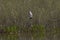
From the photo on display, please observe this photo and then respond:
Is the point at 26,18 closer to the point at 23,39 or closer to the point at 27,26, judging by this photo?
the point at 27,26

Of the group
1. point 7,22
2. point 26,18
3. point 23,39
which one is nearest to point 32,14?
point 26,18

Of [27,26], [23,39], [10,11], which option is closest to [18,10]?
[10,11]

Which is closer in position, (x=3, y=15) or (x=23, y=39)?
(x=23, y=39)

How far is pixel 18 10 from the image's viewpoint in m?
16.2

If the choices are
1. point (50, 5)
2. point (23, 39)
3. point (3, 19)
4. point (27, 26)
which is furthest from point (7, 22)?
point (23, 39)

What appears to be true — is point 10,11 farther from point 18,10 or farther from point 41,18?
point 41,18

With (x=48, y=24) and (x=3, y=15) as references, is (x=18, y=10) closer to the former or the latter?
(x=3, y=15)

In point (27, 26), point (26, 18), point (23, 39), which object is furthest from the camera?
point (26, 18)

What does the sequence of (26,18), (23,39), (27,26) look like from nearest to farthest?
(23,39) < (27,26) < (26,18)

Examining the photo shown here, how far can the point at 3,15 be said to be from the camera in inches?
627

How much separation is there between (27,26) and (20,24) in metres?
0.66

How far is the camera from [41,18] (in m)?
15.9

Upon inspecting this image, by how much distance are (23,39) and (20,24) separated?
149 inches

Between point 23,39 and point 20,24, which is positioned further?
point 20,24
